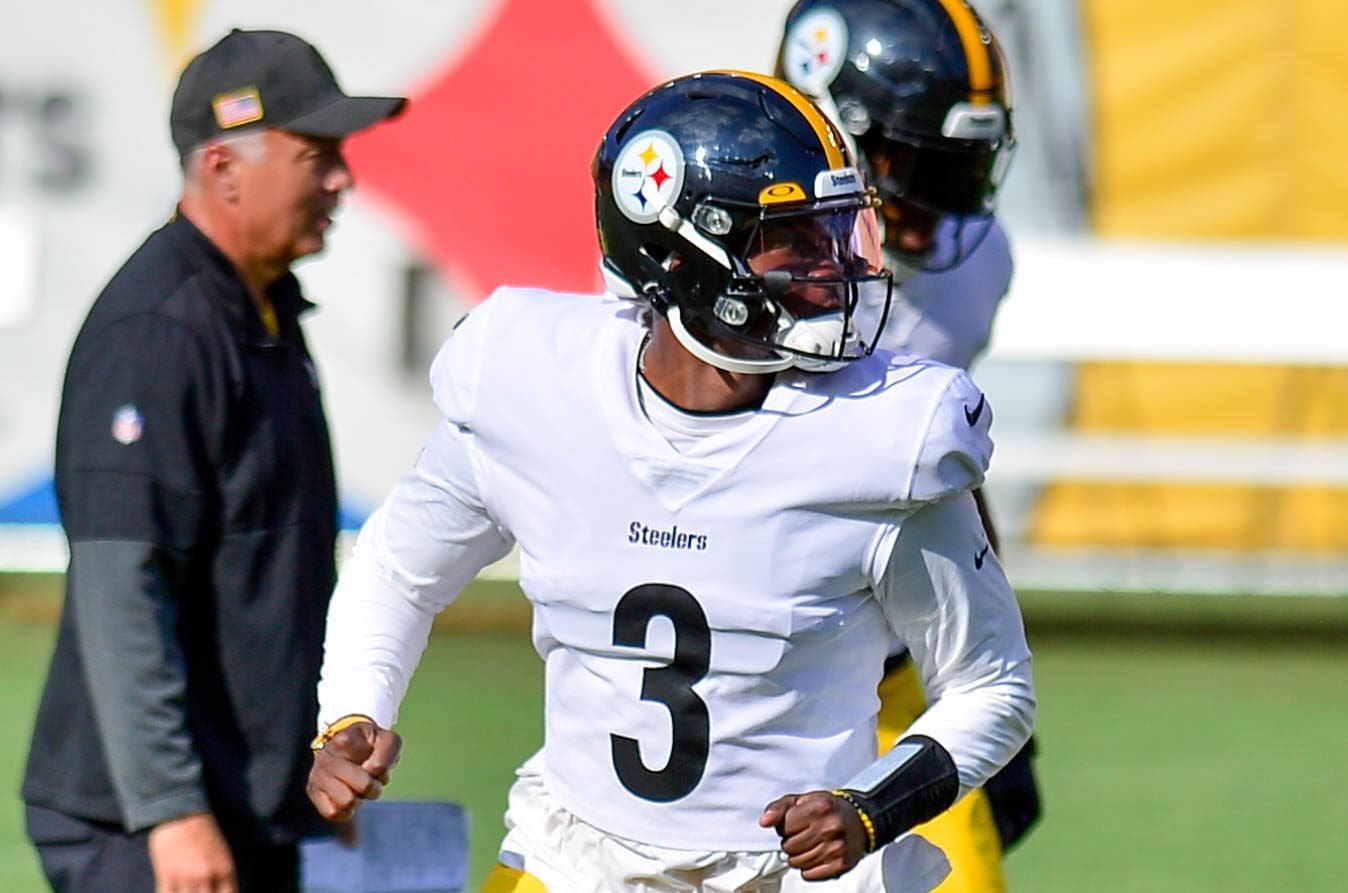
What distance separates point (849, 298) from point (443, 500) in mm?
577

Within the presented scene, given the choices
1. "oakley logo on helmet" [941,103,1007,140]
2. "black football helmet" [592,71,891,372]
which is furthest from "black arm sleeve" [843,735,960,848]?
"oakley logo on helmet" [941,103,1007,140]

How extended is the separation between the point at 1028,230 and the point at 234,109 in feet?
15.9

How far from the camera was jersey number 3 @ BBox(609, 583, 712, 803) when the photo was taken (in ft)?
7.98

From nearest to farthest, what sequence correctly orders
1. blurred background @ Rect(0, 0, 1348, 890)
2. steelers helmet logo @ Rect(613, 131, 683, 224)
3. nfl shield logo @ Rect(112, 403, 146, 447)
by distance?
steelers helmet logo @ Rect(613, 131, 683, 224)
nfl shield logo @ Rect(112, 403, 146, 447)
blurred background @ Rect(0, 0, 1348, 890)

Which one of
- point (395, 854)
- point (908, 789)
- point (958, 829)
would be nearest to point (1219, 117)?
point (958, 829)

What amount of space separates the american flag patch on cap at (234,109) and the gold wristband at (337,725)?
1308mm

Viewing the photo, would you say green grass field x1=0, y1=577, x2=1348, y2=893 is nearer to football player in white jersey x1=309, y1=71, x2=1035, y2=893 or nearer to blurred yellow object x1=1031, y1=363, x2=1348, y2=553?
blurred yellow object x1=1031, y1=363, x2=1348, y2=553

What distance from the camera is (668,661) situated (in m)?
2.45

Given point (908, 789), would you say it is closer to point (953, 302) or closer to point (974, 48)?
point (953, 302)

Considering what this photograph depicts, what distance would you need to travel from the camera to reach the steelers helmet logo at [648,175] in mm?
2506

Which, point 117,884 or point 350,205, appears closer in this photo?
point 117,884

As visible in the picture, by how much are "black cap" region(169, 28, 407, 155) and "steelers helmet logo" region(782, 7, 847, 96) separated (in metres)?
0.74

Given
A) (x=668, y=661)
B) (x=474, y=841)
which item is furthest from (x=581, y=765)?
(x=474, y=841)

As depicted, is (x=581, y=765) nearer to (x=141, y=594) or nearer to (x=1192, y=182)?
(x=141, y=594)
